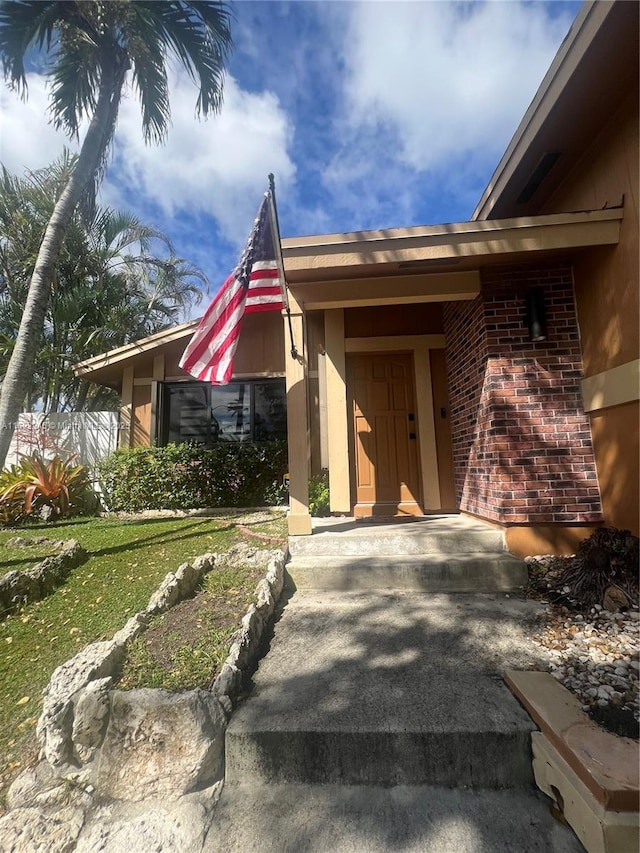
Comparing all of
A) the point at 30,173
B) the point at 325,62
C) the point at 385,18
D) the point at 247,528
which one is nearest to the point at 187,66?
the point at 325,62

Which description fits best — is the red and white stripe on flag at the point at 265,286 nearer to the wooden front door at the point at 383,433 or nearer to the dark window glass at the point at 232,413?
the wooden front door at the point at 383,433

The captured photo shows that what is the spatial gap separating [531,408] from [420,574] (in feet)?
5.77

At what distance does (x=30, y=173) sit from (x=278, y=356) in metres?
8.47

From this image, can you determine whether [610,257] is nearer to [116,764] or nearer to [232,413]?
[116,764]

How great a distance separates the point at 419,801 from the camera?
1.47 m

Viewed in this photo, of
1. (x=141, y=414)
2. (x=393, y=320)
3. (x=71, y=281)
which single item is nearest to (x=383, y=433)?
(x=393, y=320)

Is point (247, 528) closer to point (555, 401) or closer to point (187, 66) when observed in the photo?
point (555, 401)

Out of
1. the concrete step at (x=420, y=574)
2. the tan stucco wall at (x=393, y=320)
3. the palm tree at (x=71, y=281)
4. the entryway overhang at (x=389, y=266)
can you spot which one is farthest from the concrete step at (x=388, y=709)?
the palm tree at (x=71, y=281)

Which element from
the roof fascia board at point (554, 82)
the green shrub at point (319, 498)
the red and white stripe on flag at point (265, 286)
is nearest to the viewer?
the roof fascia board at point (554, 82)

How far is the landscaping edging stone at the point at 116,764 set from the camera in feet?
4.68

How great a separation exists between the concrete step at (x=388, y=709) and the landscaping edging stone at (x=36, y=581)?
2032 millimetres

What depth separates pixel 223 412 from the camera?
7062 millimetres

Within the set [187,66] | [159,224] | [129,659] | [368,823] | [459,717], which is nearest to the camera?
[368,823]

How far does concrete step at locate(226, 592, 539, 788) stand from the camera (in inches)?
61.0
